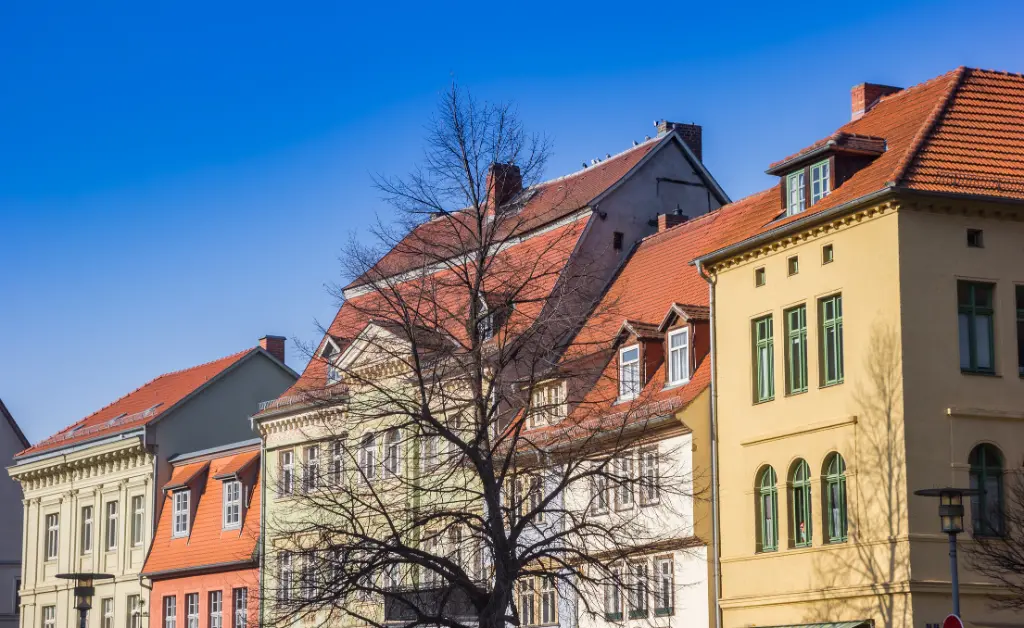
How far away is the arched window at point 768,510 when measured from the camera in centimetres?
4050

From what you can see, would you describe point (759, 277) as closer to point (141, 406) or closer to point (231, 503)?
point (231, 503)

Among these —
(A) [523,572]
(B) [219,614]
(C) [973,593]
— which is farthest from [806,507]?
(B) [219,614]

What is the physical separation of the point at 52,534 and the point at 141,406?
22.4ft

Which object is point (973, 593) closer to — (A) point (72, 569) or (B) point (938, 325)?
(B) point (938, 325)

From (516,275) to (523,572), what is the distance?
635 cm

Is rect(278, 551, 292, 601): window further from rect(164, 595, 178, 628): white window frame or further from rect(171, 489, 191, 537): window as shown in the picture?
rect(164, 595, 178, 628): white window frame

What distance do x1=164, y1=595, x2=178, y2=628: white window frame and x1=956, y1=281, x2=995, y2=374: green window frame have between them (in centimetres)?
3449

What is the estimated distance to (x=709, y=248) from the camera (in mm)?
43781

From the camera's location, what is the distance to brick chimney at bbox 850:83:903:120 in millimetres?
45781

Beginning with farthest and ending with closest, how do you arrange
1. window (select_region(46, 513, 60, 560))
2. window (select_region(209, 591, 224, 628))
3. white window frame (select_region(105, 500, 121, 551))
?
window (select_region(46, 513, 60, 560)) < white window frame (select_region(105, 500, 121, 551)) < window (select_region(209, 591, 224, 628))

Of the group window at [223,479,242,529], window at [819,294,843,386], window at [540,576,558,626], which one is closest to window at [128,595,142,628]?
window at [223,479,242,529]

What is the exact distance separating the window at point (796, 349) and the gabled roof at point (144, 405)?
31327 mm

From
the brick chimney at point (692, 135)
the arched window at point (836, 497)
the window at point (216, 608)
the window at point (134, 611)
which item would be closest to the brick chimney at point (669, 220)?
the brick chimney at point (692, 135)

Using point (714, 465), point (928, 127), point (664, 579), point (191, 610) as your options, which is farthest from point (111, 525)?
point (928, 127)
